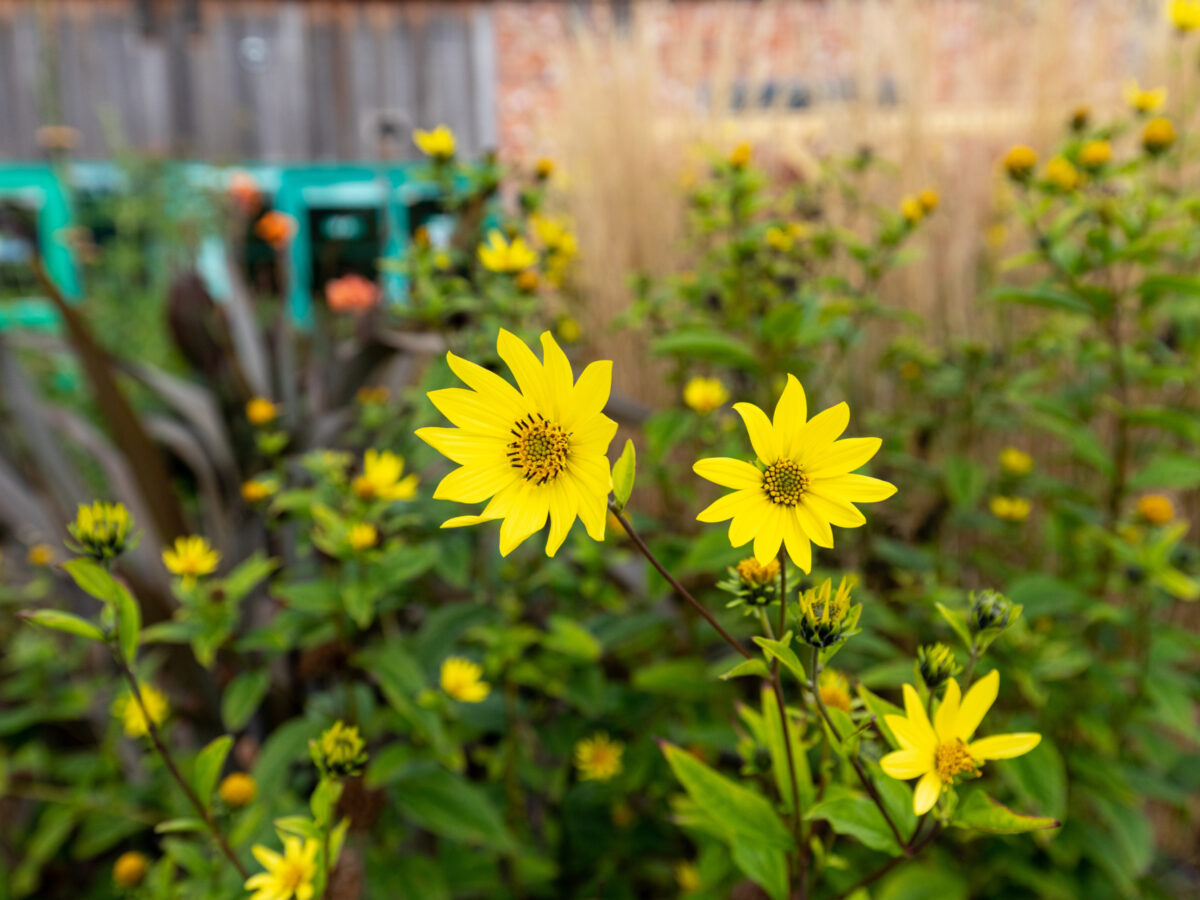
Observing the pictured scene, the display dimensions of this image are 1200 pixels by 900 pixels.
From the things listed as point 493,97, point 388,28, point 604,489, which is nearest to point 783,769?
point 604,489

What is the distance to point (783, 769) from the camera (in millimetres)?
483

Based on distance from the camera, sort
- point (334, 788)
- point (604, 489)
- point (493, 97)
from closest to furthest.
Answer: point (604, 489), point (334, 788), point (493, 97)

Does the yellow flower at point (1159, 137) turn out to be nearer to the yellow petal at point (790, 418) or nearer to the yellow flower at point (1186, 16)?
the yellow flower at point (1186, 16)

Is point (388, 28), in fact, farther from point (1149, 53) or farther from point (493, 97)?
point (1149, 53)

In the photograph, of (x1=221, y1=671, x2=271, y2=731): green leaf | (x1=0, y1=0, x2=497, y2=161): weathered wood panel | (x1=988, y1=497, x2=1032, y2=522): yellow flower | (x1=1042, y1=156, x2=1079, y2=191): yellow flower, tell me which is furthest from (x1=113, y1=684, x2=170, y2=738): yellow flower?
(x1=0, y1=0, x2=497, y2=161): weathered wood panel

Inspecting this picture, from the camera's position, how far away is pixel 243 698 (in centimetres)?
73

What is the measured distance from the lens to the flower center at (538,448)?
15.5 inches

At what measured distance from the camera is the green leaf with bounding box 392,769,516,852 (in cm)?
70

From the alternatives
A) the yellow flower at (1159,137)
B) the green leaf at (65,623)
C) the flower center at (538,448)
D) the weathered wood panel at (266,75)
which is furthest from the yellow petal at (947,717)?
the weathered wood panel at (266,75)

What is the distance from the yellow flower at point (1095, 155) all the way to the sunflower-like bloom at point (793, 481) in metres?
0.68

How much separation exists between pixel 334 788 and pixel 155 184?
3419 mm

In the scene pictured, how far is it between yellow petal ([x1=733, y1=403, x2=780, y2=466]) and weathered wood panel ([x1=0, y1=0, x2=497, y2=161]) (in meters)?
4.81

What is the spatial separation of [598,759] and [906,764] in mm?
554

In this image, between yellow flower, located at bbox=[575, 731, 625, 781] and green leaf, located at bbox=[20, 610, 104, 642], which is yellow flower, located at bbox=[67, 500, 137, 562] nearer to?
green leaf, located at bbox=[20, 610, 104, 642]
